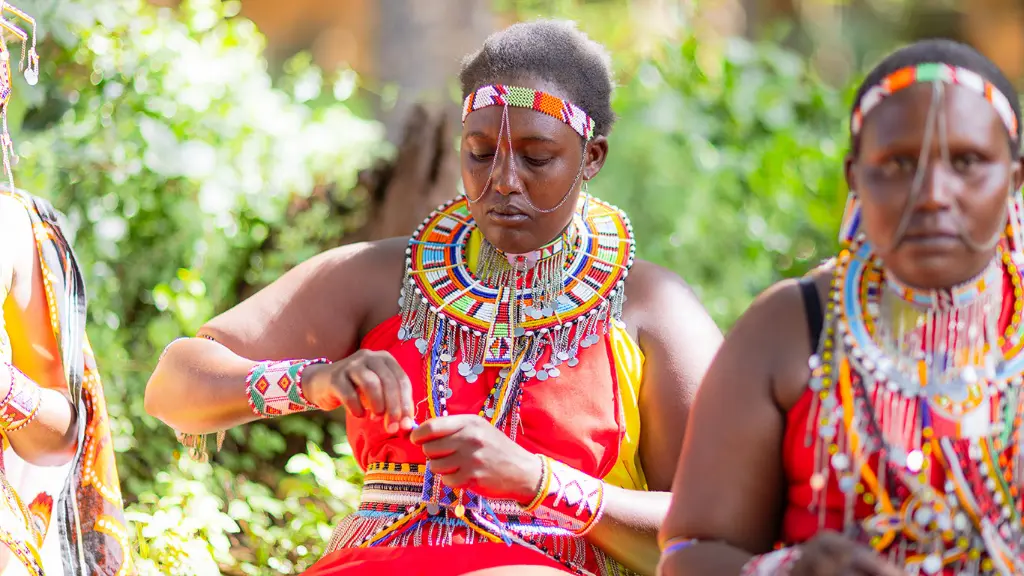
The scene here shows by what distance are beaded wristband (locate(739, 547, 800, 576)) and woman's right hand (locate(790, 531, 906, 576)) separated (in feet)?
0.24

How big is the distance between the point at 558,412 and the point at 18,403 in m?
1.23

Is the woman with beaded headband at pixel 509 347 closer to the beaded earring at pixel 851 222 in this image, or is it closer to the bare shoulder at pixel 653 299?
the bare shoulder at pixel 653 299

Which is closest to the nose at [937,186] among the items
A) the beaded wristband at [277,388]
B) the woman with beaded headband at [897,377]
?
the woman with beaded headband at [897,377]

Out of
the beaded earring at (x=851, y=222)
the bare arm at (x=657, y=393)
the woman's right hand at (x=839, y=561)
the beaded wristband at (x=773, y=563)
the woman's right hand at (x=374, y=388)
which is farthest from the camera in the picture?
the bare arm at (x=657, y=393)

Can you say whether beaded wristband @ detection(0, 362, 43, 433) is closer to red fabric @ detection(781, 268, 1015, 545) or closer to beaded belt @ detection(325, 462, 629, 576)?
beaded belt @ detection(325, 462, 629, 576)

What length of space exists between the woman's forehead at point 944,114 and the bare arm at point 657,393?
1029 mm

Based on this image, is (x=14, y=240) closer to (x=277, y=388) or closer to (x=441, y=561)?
(x=277, y=388)

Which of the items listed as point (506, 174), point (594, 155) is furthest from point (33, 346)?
point (594, 155)

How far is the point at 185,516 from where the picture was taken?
13.1 ft

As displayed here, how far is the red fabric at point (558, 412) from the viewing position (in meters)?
3.09

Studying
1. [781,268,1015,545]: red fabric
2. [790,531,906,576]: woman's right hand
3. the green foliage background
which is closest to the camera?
[790,531,906,576]: woman's right hand

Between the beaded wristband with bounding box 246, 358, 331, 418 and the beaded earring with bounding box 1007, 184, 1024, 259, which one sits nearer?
the beaded earring with bounding box 1007, 184, 1024, 259

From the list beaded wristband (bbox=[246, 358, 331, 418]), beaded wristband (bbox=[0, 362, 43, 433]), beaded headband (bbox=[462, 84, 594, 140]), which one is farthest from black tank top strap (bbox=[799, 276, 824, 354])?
beaded wristband (bbox=[0, 362, 43, 433])

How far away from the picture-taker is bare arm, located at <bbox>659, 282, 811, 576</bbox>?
2.33 meters
